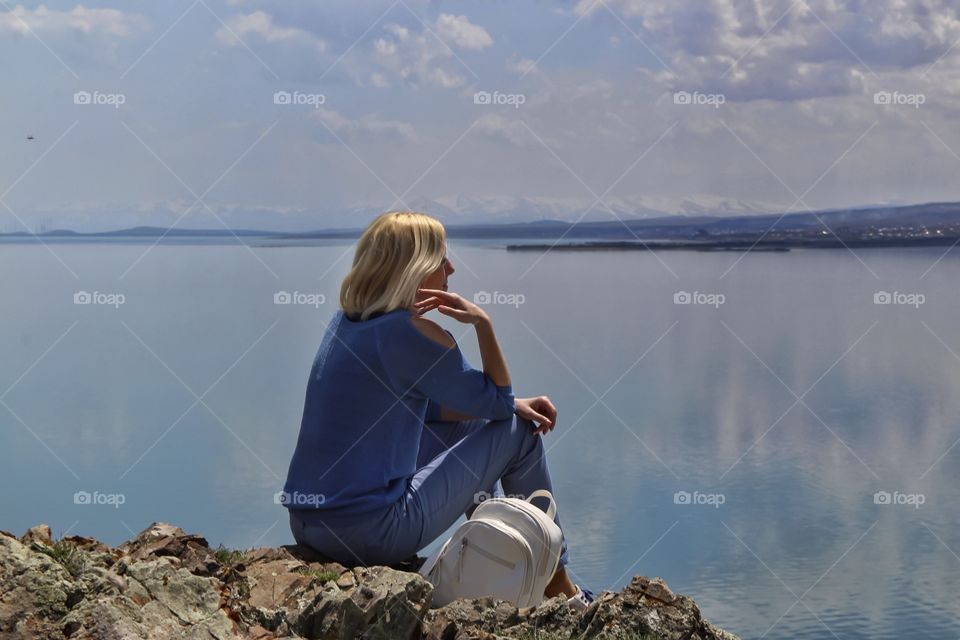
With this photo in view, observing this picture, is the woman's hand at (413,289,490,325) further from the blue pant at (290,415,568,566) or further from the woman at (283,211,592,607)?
the blue pant at (290,415,568,566)

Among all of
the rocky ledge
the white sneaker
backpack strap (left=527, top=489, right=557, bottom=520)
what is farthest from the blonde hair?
the white sneaker

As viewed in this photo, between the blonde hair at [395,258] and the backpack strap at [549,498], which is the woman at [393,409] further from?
the backpack strap at [549,498]

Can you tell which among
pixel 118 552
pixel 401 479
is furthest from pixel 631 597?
pixel 118 552

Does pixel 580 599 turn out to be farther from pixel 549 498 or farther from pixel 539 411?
pixel 539 411

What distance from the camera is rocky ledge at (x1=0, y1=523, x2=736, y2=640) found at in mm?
2498

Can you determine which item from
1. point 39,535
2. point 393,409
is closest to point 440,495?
point 393,409

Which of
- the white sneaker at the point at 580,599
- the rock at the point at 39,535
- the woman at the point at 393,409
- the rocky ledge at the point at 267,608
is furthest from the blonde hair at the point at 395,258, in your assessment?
the rock at the point at 39,535

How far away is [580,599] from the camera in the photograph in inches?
120

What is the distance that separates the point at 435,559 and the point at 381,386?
1.64 ft

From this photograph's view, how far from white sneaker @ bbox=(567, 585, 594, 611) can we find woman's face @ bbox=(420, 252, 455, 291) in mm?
917

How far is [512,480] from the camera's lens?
130 inches

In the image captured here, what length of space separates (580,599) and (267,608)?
82 cm

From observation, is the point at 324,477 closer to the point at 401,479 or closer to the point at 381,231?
the point at 401,479

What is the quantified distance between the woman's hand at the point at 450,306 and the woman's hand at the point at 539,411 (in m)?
0.31
